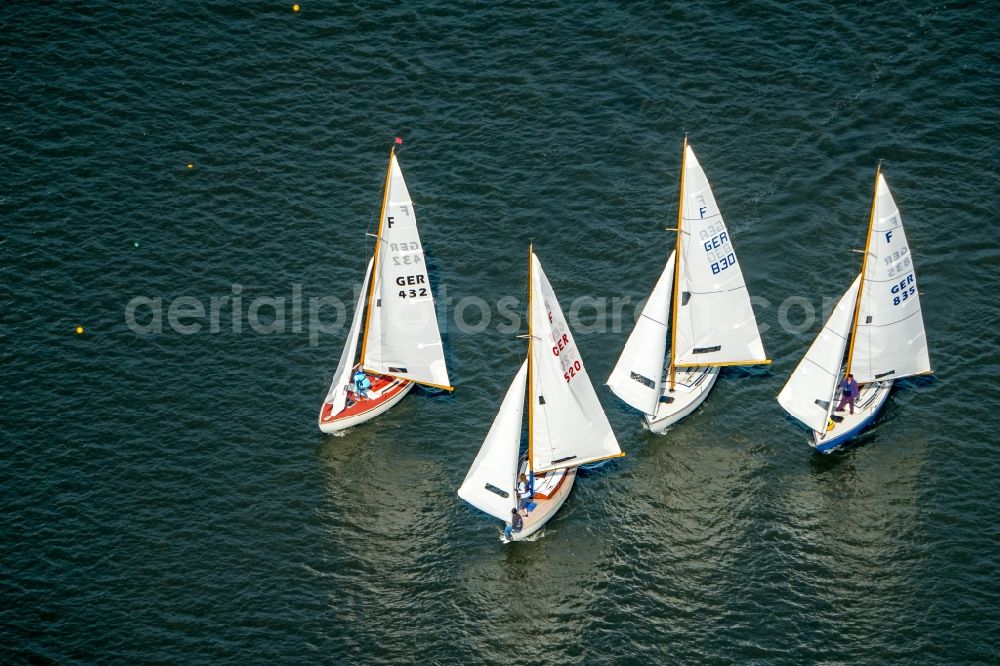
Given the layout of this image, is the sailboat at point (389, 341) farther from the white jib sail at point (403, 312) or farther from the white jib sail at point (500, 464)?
the white jib sail at point (500, 464)

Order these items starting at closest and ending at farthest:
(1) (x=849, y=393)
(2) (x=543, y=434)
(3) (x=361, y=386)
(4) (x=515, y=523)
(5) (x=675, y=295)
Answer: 1. (4) (x=515, y=523)
2. (2) (x=543, y=434)
3. (1) (x=849, y=393)
4. (5) (x=675, y=295)
5. (3) (x=361, y=386)

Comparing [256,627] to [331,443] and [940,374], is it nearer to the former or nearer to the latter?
[331,443]

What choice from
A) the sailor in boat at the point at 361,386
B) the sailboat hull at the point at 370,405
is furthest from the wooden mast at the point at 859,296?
the sailor in boat at the point at 361,386

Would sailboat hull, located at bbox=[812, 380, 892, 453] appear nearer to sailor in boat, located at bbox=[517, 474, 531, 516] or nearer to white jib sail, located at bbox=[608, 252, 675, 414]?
white jib sail, located at bbox=[608, 252, 675, 414]

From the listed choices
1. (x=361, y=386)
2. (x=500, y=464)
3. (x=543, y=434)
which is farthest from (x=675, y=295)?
(x=361, y=386)

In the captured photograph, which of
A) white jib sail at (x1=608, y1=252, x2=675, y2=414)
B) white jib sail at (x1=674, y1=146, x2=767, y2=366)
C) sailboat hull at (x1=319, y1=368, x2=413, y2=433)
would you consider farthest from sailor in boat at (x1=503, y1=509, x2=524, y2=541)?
white jib sail at (x1=674, y1=146, x2=767, y2=366)

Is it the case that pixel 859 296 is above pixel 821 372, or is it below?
above

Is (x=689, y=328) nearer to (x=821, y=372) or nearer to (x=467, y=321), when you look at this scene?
(x=821, y=372)
